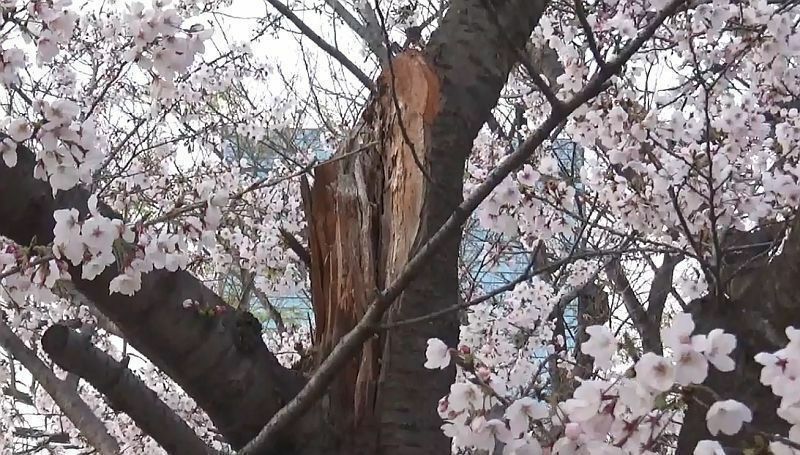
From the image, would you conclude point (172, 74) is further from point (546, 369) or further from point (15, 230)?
point (546, 369)

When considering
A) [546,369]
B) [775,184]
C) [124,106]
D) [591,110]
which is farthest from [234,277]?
[775,184]

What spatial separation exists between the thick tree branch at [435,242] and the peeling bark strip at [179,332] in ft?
0.40

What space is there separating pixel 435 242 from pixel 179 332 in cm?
53

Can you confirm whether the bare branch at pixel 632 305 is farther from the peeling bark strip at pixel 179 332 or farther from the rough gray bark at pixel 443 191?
the peeling bark strip at pixel 179 332

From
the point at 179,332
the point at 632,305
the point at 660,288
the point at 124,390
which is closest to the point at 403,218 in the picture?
the point at 179,332

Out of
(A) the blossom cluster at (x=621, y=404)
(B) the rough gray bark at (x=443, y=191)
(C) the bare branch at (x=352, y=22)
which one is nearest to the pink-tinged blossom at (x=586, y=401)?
(A) the blossom cluster at (x=621, y=404)

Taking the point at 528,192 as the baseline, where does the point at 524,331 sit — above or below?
above

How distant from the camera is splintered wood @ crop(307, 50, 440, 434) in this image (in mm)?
1679

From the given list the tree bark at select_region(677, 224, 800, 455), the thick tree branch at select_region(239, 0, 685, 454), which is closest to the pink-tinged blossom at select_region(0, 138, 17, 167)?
the thick tree branch at select_region(239, 0, 685, 454)

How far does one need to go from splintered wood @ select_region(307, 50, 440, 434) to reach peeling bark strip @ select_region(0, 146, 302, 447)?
157 mm

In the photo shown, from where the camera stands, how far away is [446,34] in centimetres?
189

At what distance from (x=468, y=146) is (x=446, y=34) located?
29cm

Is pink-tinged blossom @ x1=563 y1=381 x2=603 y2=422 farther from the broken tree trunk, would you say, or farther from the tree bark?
the broken tree trunk

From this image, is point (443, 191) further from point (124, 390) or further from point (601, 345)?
point (124, 390)
